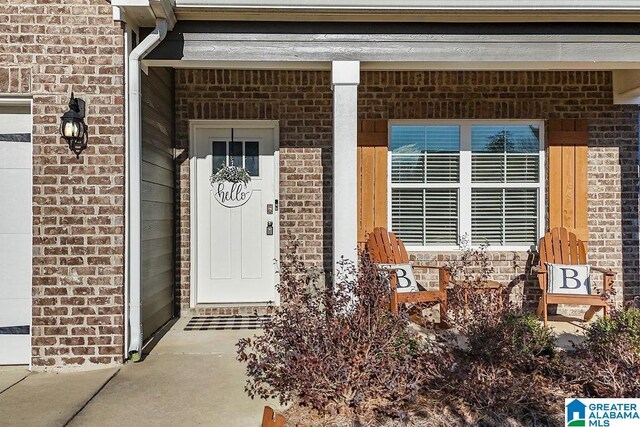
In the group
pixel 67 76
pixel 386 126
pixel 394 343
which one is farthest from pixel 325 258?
pixel 67 76

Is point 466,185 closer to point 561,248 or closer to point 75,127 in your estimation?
point 561,248

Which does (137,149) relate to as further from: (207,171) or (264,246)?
(264,246)

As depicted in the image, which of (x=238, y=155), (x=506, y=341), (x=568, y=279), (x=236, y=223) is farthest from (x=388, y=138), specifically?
(x=506, y=341)

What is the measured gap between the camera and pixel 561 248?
4734mm

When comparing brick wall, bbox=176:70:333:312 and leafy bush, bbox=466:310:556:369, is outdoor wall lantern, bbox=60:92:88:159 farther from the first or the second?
leafy bush, bbox=466:310:556:369

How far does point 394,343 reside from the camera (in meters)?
2.90

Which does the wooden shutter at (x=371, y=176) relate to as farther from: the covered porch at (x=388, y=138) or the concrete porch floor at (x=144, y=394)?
the concrete porch floor at (x=144, y=394)

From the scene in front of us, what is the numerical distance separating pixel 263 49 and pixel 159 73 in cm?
121

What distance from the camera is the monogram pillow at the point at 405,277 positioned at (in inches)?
175

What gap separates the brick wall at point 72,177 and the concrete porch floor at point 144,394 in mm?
240

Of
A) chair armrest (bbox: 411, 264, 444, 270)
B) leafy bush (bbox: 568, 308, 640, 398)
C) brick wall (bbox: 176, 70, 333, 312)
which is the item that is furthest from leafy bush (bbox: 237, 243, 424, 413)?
brick wall (bbox: 176, 70, 333, 312)

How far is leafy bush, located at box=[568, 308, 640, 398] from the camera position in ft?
8.08

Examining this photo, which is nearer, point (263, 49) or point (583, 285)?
point (263, 49)

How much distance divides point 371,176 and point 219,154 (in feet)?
5.36
